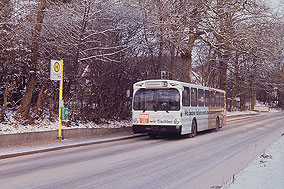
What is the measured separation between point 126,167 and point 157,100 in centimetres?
814

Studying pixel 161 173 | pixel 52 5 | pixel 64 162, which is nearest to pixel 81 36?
pixel 52 5

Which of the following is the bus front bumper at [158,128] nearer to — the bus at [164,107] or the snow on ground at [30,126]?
the bus at [164,107]

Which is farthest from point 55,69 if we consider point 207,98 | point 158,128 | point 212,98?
point 212,98

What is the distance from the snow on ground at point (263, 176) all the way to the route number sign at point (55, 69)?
9.08 meters

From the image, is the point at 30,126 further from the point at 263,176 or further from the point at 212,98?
the point at 212,98

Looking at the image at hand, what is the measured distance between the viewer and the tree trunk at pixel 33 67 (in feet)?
50.3

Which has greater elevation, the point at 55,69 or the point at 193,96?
the point at 55,69

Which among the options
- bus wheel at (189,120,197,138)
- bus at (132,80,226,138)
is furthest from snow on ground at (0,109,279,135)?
bus wheel at (189,120,197,138)

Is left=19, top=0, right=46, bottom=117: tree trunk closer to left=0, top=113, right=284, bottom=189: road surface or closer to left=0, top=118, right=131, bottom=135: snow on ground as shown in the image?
left=0, top=118, right=131, bottom=135: snow on ground

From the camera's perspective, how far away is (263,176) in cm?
741

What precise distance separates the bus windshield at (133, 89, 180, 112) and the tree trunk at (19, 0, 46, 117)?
5.22 metres

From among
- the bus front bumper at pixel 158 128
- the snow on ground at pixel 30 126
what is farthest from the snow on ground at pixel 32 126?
the bus front bumper at pixel 158 128

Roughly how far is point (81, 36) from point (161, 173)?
10504mm

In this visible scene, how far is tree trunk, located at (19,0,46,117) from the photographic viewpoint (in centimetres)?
1533
